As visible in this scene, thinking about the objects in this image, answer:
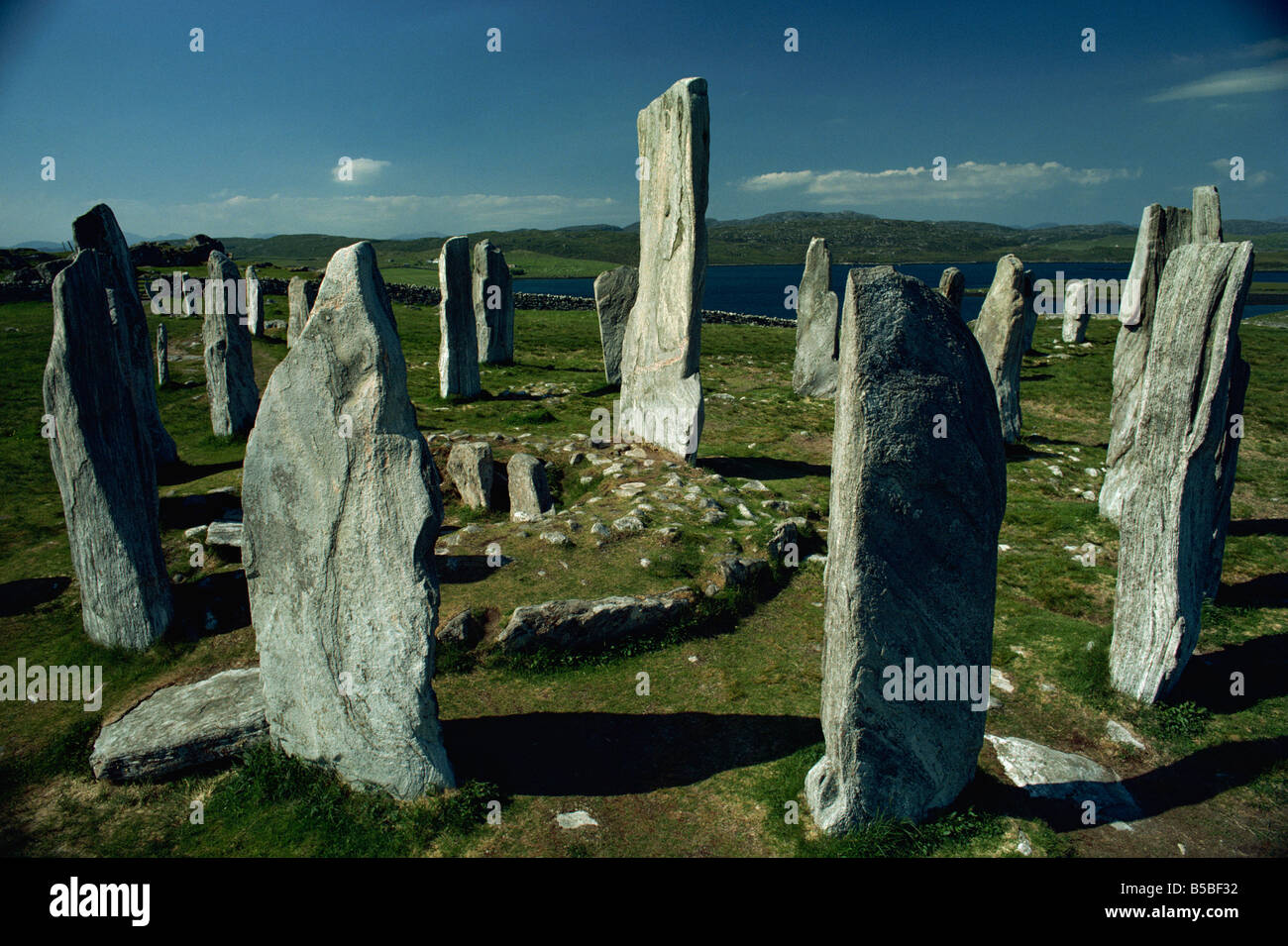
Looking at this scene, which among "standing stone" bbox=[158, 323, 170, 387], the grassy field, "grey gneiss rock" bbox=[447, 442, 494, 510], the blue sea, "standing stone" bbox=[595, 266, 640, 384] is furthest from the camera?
the blue sea

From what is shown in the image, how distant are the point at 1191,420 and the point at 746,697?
195 inches

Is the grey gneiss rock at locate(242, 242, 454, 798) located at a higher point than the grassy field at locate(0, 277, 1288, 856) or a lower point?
higher

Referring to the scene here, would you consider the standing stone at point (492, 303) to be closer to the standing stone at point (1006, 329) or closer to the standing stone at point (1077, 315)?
the standing stone at point (1006, 329)

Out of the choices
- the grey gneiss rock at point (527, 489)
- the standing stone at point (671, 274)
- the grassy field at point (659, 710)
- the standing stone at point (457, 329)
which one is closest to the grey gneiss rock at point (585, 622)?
the grassy field at point (659, 710)

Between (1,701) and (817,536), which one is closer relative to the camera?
(1,701)

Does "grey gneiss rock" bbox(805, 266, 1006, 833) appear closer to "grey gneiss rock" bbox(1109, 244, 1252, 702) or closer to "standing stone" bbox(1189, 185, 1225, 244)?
"grey gneiss rock" bbox(1109, 244, 1252, 702)

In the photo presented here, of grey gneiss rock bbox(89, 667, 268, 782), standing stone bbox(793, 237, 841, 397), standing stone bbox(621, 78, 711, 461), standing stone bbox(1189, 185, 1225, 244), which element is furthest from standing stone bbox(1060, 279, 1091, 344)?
grey gneiss rock bbox(89, 667, 268, 782)

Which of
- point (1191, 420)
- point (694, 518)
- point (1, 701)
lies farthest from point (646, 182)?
point (1, 701)

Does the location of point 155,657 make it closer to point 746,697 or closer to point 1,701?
point 1,701

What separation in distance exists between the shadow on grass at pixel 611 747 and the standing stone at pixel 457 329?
13.8 meters

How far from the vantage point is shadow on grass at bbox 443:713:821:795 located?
20.9ft

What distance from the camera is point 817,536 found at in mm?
11359

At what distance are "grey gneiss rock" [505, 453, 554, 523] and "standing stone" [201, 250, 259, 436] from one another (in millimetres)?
7455

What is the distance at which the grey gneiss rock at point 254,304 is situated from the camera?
2614 cm
